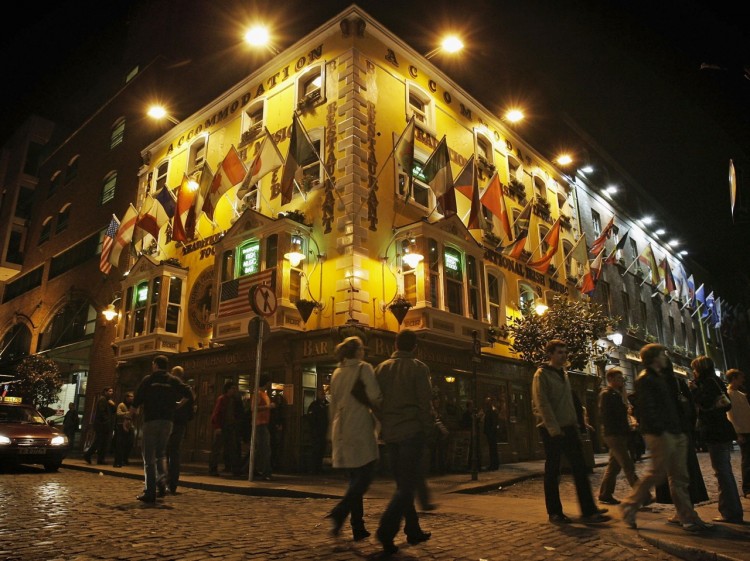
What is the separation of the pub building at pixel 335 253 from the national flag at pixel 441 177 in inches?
30.8

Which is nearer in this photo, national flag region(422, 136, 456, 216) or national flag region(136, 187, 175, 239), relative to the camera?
national flag region(422, 136, 456, 216)

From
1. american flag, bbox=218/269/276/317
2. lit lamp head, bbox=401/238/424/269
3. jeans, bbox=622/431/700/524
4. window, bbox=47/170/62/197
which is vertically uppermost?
window, bbox=47/170/62/197

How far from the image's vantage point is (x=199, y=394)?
1595 cm

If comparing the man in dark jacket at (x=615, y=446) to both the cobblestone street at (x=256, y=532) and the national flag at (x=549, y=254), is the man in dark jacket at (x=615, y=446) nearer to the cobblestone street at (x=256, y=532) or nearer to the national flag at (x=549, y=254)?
the cobblestone street at (x=256, y=532)

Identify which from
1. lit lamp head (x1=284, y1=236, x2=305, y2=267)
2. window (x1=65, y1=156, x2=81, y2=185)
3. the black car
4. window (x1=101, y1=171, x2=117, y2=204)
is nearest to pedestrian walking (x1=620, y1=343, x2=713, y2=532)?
lit lamp head (x1=284, y1=236, x2=305, y2=267)

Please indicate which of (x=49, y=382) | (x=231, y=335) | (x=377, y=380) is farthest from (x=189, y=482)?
(x=49, y=382)

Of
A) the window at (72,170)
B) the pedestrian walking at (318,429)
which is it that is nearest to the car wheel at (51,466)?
the pedestrian walking at (318,429)

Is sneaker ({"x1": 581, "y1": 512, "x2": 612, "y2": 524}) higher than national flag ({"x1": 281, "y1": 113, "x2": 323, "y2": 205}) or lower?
lower

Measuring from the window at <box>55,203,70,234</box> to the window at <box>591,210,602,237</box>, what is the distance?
28882mm

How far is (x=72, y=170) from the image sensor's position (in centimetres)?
3011

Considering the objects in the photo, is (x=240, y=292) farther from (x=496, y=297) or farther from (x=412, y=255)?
(x=496, y=297)

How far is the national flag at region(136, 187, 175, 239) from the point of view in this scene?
16394mm

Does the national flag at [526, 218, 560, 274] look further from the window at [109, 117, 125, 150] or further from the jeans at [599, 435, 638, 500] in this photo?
the window at [109, 117, 125, 150]

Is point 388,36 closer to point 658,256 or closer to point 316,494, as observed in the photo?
point 316,494
